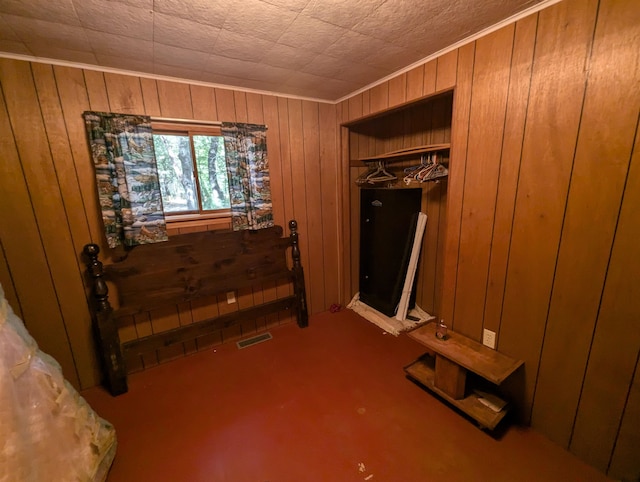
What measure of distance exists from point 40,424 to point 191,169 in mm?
1884

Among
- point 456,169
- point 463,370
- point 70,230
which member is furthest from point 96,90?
point 463,370

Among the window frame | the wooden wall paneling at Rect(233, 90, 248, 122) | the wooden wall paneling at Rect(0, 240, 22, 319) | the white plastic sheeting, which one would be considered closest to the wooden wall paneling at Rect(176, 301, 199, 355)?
the window frame

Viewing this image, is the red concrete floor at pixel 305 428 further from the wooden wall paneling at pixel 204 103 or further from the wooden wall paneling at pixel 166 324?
the wooden wall paneling at pixel 204 103

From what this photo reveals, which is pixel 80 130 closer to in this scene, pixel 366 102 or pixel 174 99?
pixel 174 99

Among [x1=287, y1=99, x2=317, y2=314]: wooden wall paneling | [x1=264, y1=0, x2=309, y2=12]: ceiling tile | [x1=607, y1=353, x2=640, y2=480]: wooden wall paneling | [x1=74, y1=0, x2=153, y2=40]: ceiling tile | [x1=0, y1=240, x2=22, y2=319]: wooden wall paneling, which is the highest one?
[x1=264, y1=0, x2=309, y2=12]: ceiling tile

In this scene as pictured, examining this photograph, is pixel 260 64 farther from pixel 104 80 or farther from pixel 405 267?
pixel 405 267

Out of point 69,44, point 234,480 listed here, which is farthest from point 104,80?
point 234,480

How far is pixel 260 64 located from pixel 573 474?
3191 millimetres

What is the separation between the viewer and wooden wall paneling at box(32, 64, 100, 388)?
1757 millimetres

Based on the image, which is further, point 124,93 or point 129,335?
point 129,335

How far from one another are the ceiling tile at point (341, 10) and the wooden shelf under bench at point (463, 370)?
2.08m

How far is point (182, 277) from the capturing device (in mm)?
2240

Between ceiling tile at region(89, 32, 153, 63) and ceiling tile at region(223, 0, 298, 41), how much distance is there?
60 cm

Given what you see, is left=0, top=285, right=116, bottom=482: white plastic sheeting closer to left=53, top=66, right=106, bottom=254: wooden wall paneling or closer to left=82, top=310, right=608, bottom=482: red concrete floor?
left=82, top=310, right=608, bottom=482: red concrete floor
